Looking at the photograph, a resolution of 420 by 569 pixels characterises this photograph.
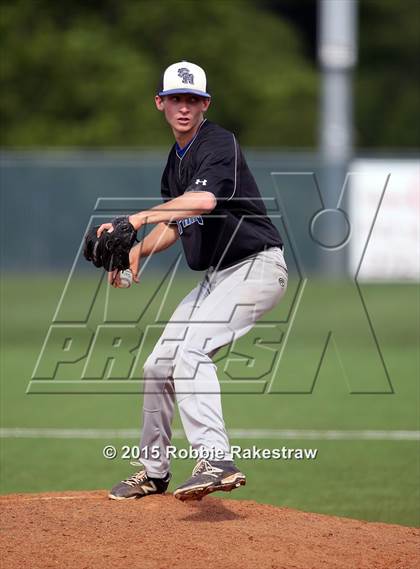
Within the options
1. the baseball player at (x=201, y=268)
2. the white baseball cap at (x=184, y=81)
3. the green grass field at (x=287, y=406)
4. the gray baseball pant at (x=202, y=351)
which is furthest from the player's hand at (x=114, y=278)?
the green grass field at (x=287, y=406)

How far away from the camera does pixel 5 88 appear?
33.1 metres

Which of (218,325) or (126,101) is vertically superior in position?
(126,101)

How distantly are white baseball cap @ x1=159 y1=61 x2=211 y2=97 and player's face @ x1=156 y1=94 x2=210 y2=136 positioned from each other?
0.19 feet

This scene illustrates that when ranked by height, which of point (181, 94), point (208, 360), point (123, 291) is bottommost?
point (208, 360)

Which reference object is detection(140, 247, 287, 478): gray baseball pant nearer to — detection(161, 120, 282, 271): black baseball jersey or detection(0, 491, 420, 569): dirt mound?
detection(161, 120, 282, 271): black baseball jersey

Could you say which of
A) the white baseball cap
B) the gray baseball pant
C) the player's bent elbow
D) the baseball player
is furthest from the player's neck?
the gray baseball pant

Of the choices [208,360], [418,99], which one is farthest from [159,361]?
[418,99]

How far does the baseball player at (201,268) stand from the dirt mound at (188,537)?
26 cm

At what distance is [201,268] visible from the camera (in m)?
6.45

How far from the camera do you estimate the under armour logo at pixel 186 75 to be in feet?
20.2

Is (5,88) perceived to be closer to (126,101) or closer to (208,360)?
(126,101)

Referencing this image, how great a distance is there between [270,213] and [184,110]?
1399 centimetres

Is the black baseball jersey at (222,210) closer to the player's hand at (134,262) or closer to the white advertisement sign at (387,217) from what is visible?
the player's hand at (134,262)

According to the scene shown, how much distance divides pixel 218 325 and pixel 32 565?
1592 mm
